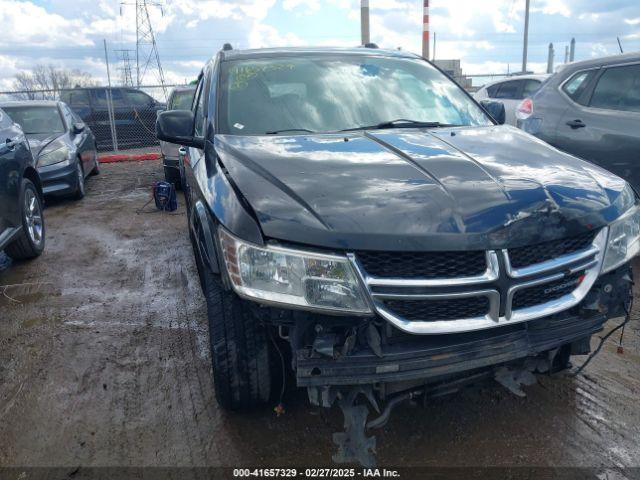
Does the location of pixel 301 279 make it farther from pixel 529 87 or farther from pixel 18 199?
pixel 529 87

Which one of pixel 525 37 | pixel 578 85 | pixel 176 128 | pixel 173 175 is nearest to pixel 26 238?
pixel 176 128

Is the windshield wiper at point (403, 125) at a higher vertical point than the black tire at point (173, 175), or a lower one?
higher

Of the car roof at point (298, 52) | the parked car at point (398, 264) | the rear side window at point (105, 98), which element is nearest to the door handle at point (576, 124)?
the car roof at point (298, 52)

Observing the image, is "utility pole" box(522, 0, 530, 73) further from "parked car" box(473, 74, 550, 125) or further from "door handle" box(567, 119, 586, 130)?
"door handle" box(567, 119, 586, 130)

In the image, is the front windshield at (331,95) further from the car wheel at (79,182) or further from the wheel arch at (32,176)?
the car wheel at (79,182)

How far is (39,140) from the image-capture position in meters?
8.19

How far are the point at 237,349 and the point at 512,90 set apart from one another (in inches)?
392

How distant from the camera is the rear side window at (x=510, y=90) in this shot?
34.7 feet

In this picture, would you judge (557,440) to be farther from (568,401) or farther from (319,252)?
(319,252)

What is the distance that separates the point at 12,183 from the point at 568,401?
475cm

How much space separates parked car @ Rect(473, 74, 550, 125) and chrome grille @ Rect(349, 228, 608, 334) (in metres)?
8.28

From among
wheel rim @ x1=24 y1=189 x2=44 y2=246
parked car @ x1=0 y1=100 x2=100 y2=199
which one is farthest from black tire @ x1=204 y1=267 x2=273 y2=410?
parked car @ x1=0 y1=100 x2=100 y2=199

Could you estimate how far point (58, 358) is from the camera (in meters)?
3.45

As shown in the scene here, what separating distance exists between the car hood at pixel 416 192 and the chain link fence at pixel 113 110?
505 inches
